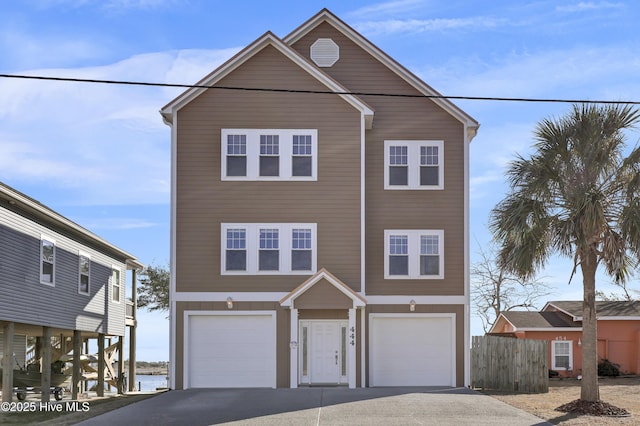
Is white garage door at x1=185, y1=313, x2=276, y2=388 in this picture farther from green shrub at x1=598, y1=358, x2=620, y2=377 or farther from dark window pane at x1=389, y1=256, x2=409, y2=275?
green shrub at x1=598, y1=358, x2=620, y2=377

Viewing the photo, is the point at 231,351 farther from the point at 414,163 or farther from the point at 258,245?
the point at 414,163

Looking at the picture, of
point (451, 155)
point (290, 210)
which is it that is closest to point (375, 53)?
point (451, 155)

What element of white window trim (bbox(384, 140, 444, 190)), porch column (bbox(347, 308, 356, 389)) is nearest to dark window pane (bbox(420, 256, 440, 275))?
white window trim (bbox(384, 140, 444, 190))

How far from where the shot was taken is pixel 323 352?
2638cm

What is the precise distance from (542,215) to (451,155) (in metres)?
5.64

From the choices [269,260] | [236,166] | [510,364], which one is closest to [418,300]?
[510,364]

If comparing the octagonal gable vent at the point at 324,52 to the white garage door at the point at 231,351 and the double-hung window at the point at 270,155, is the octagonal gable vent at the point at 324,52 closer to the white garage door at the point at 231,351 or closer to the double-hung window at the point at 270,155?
the double-hung window at the point at 270,155

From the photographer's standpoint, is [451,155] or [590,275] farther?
[451,155]

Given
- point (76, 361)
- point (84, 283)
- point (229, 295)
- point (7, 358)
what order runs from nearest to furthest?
point (7, 358), point (229, 295), point (84, 283), point (76, 361)

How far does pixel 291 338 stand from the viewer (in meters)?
26.0

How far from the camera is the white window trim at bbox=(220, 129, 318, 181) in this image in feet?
86.8

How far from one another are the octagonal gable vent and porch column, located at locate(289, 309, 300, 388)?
8660 millimetres

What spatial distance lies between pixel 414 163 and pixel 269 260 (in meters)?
5.73

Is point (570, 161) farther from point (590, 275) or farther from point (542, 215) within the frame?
point (590, 275)
